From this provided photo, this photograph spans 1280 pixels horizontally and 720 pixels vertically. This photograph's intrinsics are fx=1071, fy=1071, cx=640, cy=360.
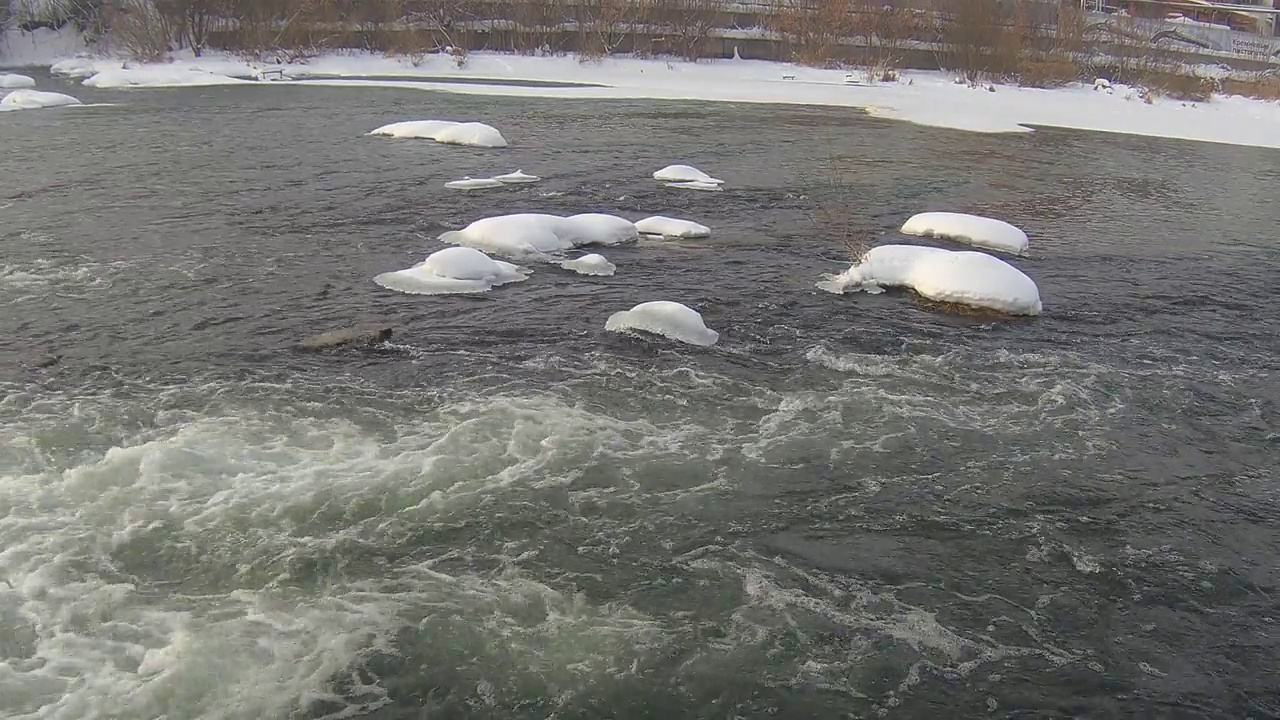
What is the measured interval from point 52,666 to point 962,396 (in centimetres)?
702

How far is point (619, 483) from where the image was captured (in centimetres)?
764

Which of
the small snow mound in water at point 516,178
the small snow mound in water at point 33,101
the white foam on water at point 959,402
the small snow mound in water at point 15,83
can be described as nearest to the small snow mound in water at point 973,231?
the white foam on water at point 959,402

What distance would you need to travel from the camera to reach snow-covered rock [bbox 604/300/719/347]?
10.4 metres

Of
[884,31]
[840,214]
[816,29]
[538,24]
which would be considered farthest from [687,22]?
[840,214]

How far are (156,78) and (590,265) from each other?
26856 mm

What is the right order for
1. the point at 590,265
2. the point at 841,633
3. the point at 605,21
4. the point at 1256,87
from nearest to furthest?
the point at 841,633 < the point at 590,265 < the point at 1256,87 < the point at 605,21

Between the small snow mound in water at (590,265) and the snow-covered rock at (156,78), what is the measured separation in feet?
81.0

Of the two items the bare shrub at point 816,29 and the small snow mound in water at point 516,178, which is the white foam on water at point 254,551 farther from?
the bare shrub at point 816,29

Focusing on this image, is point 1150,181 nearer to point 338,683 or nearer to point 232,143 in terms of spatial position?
point 232,143

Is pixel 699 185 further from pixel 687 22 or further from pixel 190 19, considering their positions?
pixel 190 19

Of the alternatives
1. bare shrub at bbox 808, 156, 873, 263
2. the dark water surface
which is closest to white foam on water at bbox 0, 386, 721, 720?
the dark water surface

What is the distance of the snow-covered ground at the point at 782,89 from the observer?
2839cm

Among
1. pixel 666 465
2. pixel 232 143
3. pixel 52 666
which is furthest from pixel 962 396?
pixel 232 143

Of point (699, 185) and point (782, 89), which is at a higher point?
point (782, 89)
